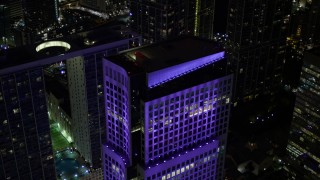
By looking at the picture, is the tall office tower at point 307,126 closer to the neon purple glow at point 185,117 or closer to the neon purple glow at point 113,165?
the neon purple glow at point 185,117

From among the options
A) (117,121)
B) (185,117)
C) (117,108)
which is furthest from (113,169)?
(185,117)

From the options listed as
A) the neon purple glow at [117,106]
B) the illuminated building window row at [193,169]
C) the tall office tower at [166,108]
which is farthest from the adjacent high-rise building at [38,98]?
the illuminated building window row at [193,169]

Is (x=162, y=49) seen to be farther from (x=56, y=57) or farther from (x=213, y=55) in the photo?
(x=56, y=57)

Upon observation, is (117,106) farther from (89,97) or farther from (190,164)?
(89,97)

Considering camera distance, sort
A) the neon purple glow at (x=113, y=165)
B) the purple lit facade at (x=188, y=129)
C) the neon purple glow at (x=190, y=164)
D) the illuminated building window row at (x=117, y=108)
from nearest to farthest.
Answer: the illuminated building window row at (x=117, y=108) → the purple lit facade at (x=188, y=129) → the neon purple glow at (x=190, y=164) → the neon purple glow at (x=113, y=165)

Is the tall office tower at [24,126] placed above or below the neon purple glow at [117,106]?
below

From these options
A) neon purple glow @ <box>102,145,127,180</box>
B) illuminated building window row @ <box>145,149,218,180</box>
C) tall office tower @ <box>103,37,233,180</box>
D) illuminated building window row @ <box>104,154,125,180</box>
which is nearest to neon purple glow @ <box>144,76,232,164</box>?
tall office tower @ <box>103,37,233,180</box>

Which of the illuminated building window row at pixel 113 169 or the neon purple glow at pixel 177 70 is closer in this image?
the neon purple glow at pixel 177 70
